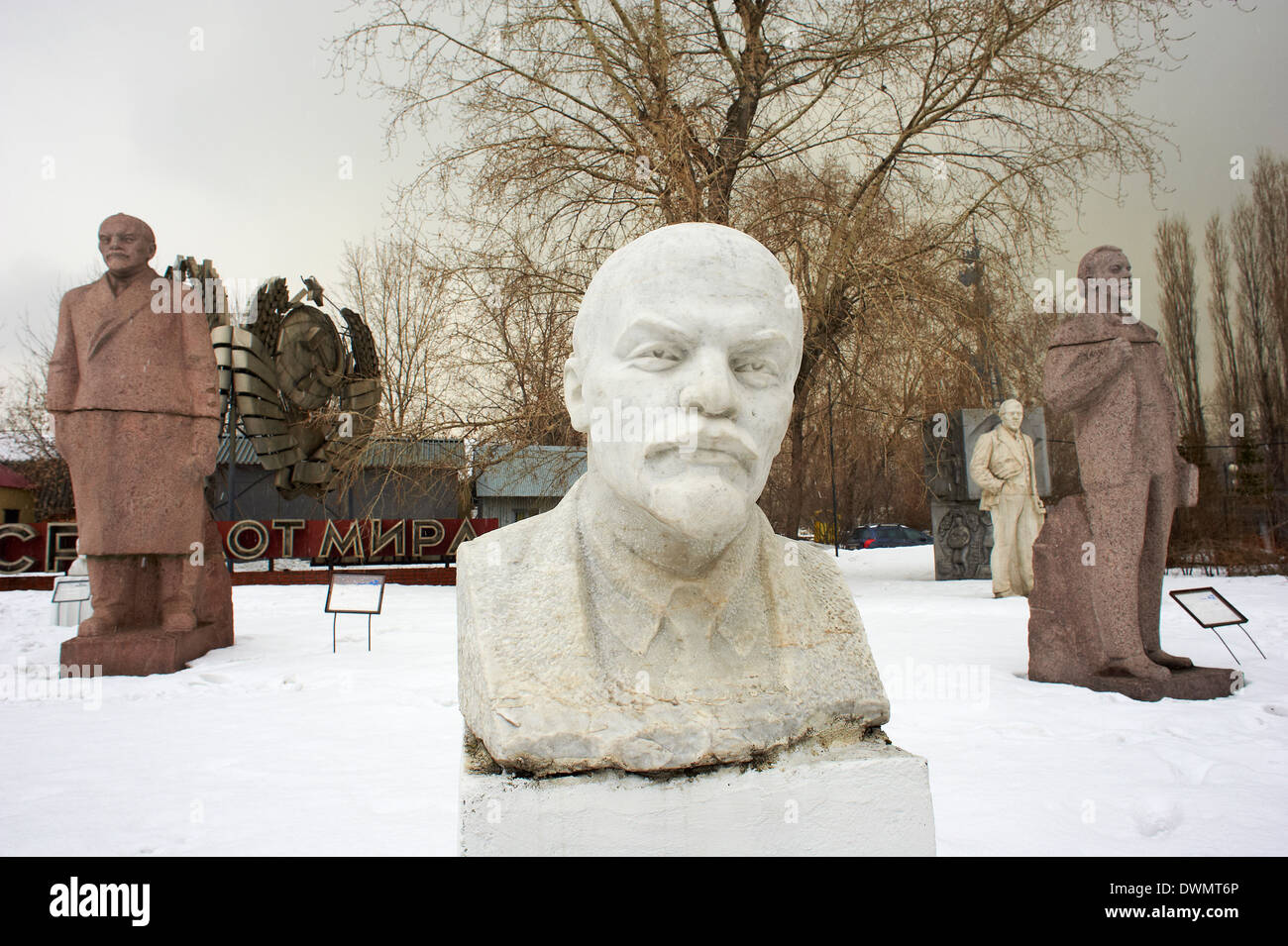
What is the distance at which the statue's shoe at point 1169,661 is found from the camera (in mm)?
4688

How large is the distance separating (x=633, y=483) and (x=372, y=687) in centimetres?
346

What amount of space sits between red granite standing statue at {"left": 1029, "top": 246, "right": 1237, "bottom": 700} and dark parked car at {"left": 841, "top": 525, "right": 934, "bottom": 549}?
16892 millimetres

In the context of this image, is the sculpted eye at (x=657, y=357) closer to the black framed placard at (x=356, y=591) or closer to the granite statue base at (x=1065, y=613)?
the granite statue base at (x=1065, y=613)

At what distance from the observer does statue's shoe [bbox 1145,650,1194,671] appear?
4.69 meters

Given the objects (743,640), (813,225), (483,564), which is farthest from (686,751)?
(813,225)

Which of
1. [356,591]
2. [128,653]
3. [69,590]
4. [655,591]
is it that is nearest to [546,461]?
[356,591]

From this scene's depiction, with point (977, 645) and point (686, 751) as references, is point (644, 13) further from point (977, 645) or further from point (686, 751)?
point (686, 751)

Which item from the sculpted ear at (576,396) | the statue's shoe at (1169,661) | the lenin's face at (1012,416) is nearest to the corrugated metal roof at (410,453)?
the lenin's face at (1012,416)

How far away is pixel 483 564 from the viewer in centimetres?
210

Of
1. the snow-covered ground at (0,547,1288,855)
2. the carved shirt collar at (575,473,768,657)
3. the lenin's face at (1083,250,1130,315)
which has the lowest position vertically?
the snow-covered ground at (0,547,1288,855)

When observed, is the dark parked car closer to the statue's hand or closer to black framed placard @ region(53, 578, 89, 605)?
the statue's hand

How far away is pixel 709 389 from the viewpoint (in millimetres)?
1683

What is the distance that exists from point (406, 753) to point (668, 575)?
208 cm

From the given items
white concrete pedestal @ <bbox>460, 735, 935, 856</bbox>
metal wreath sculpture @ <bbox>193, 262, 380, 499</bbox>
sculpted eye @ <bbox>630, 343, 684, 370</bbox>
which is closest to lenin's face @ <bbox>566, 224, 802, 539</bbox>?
sculpted eye @ <bbox>630, 343, 684, 370</bbox>
